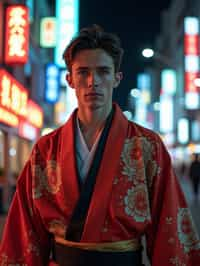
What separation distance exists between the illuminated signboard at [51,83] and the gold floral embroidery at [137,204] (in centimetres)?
1971

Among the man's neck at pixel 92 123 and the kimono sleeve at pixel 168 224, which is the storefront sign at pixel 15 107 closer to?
the man's neck at pixel 92 123

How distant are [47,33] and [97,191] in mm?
20219

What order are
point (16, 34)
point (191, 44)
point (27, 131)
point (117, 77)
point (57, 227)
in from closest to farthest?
point (57, 227) < point (117, 77) < point (16, 34) < point (27, 131) < point (191, 44)

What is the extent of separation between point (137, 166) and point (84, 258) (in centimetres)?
51

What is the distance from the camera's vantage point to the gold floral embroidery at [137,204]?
7.37 feet

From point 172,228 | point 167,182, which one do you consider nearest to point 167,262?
point 172,228

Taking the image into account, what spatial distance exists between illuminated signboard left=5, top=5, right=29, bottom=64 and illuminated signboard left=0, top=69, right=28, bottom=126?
0.62m

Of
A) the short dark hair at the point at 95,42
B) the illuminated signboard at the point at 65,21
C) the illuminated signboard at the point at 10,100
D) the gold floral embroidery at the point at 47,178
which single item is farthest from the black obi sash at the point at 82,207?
the illuminated signboard at the point at 65,21

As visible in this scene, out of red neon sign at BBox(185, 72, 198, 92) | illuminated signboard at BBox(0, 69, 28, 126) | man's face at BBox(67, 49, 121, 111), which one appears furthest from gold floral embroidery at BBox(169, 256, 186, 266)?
red neon sign at BBox(185, 72, 198, 92)

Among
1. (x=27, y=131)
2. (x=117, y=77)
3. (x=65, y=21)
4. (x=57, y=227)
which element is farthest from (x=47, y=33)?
(x=57, y=227)

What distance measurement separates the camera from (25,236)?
2416 mm

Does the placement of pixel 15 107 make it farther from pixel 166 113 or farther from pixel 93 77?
pixel 166 113

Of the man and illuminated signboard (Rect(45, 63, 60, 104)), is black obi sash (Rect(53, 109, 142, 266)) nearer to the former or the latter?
the man

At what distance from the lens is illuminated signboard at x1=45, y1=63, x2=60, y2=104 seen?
2181cm
